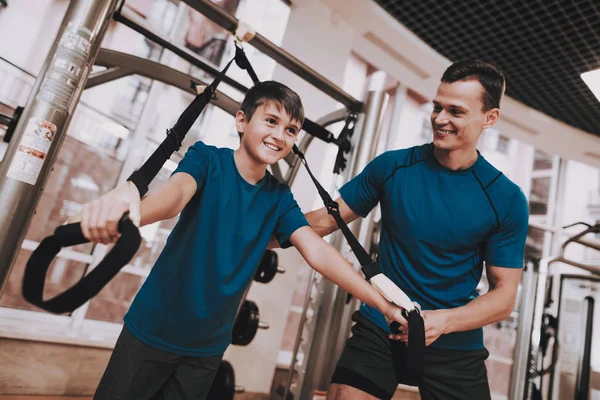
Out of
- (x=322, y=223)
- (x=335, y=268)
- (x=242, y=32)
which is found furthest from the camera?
(x=242, y=32)

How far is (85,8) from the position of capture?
1.15 m

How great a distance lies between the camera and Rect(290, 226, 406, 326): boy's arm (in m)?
1.02

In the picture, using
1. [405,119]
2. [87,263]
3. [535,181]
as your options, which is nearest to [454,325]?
[87,263]

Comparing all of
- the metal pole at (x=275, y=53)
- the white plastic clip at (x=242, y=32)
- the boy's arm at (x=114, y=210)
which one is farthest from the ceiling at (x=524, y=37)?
the boy's arm at (x=114, y=210)

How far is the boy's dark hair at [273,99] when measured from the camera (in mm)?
1170

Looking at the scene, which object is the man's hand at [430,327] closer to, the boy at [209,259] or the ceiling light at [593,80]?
the boy at [209,259]

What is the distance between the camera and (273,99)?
1.17 meters

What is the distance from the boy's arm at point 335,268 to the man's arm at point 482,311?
11cm

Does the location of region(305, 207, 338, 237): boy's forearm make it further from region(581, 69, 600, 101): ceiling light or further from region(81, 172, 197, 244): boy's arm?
region(581, 69, 600, 101): ceiling light

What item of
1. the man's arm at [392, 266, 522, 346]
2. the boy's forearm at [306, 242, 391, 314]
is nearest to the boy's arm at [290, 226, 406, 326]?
the boy's forearm at [306, 242, 391, 314]

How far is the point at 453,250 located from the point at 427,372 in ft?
1.26

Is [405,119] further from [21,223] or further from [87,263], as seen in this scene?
[21,223]

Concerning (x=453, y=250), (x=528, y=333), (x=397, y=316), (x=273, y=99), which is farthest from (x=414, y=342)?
(x=528, y=333)

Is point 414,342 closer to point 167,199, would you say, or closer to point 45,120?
point 167,199
